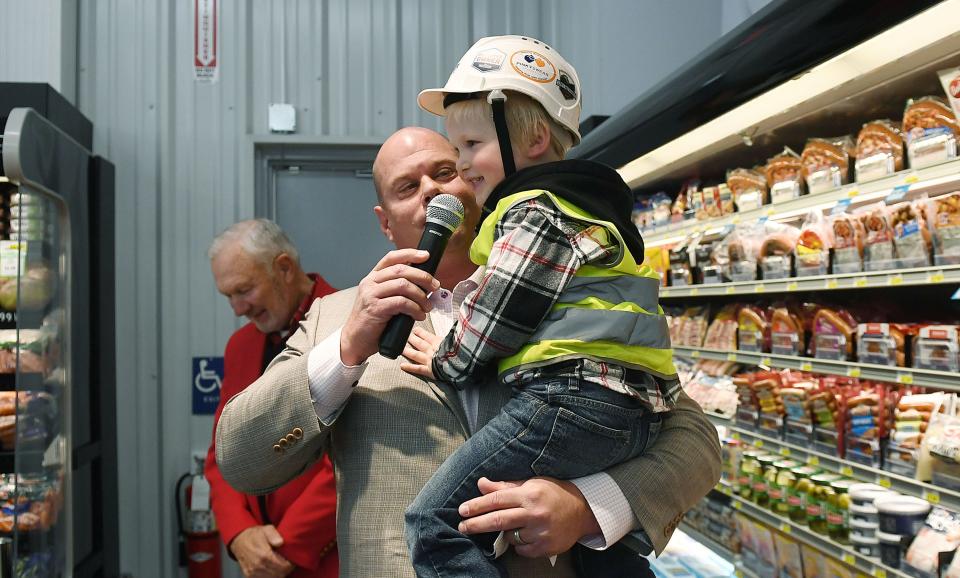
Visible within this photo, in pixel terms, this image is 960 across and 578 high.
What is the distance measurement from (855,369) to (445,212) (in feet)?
5.38

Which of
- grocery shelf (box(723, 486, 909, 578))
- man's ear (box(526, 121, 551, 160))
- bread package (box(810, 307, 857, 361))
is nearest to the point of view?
man's ear (box(526, 121, 551, 160))

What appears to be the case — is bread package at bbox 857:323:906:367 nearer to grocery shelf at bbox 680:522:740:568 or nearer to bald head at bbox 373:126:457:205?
grocery shelf at bbox 680:522:740:568

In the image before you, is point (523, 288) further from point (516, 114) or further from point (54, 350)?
point (54, 350)

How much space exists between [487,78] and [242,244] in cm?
185

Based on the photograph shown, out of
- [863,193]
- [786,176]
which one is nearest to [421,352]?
[863,193]

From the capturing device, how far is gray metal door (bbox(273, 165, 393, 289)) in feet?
15.4

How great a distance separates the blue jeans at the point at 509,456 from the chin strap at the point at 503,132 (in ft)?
1.36

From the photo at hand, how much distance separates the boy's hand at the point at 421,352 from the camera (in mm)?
1322

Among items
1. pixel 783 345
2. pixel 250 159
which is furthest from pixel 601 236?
pixel 250 159

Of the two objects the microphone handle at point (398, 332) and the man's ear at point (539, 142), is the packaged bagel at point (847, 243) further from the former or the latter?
the microphone handle at point (398, 332)

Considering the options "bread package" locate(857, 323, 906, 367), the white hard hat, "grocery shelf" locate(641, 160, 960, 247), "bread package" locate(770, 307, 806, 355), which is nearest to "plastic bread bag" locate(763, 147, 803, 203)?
"grocery shelf" locate(641, 160, 960, 247)

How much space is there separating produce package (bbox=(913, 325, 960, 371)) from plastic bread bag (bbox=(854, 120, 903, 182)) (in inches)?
18.8

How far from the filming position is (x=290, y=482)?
2.36m

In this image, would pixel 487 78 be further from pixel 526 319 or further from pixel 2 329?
pixel 2 329
